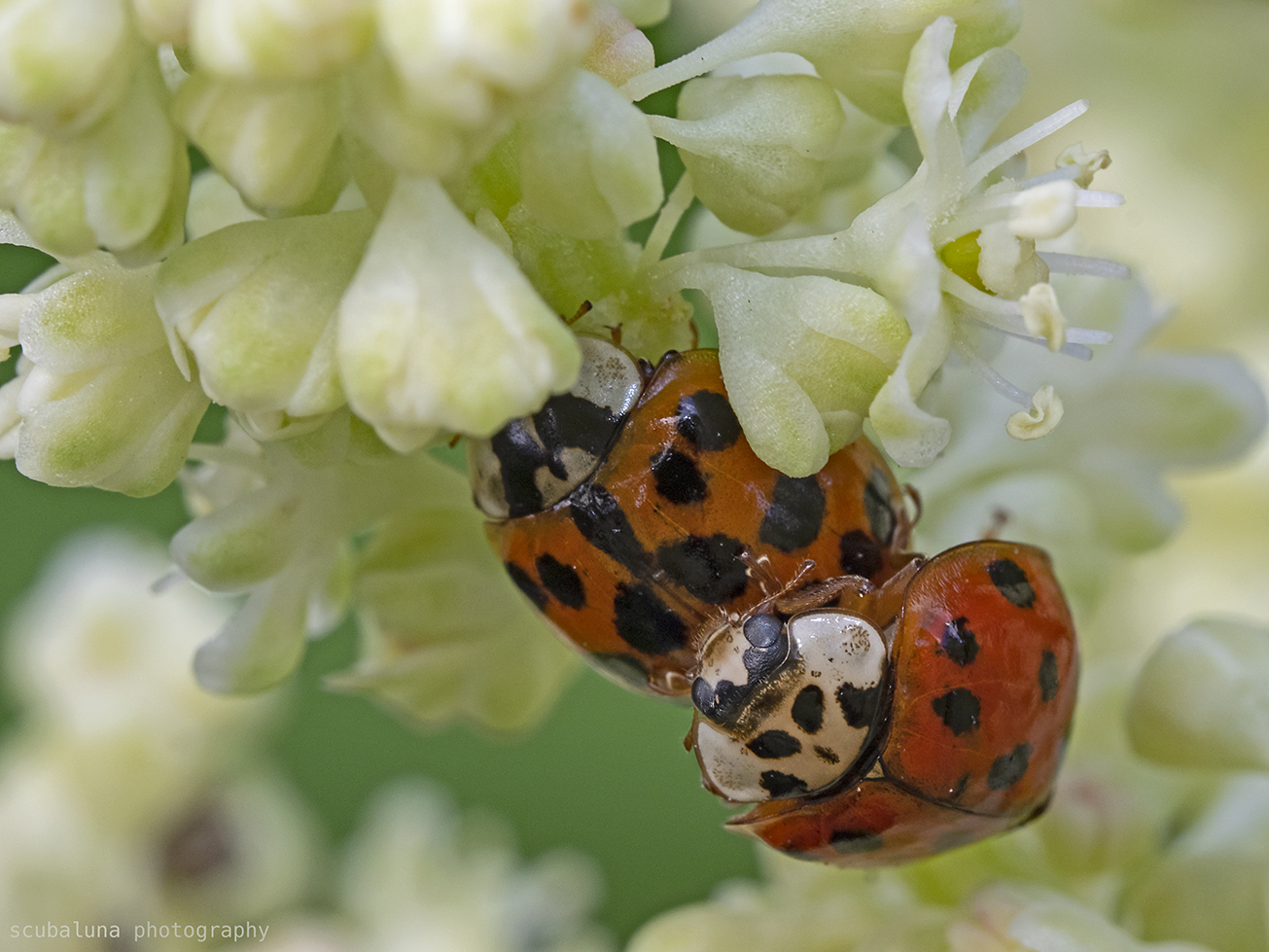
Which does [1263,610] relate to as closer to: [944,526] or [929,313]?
[944,526]

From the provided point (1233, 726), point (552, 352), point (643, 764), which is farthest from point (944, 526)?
point (643, 764)

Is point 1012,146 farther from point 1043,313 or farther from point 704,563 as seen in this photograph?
point 704,563

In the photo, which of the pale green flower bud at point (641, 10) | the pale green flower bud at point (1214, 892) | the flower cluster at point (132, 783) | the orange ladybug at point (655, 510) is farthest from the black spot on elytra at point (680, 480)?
the flower cluster at point (132, 783)

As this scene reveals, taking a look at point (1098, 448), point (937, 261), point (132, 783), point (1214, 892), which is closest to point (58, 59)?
point (937, 261)

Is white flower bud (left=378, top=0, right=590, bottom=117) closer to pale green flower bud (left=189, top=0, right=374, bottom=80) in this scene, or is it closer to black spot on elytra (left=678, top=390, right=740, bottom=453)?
pale green flower bud (left=189, top=0, right=374, bottom=80)

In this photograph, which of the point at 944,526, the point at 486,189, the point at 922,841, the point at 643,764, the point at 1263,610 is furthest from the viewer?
the point at 643,764

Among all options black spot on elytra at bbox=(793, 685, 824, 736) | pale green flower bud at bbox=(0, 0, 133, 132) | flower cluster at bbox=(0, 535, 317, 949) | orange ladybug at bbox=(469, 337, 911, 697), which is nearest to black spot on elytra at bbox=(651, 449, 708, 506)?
orange ladybug at bbox=(469, 337, 911, 697)
